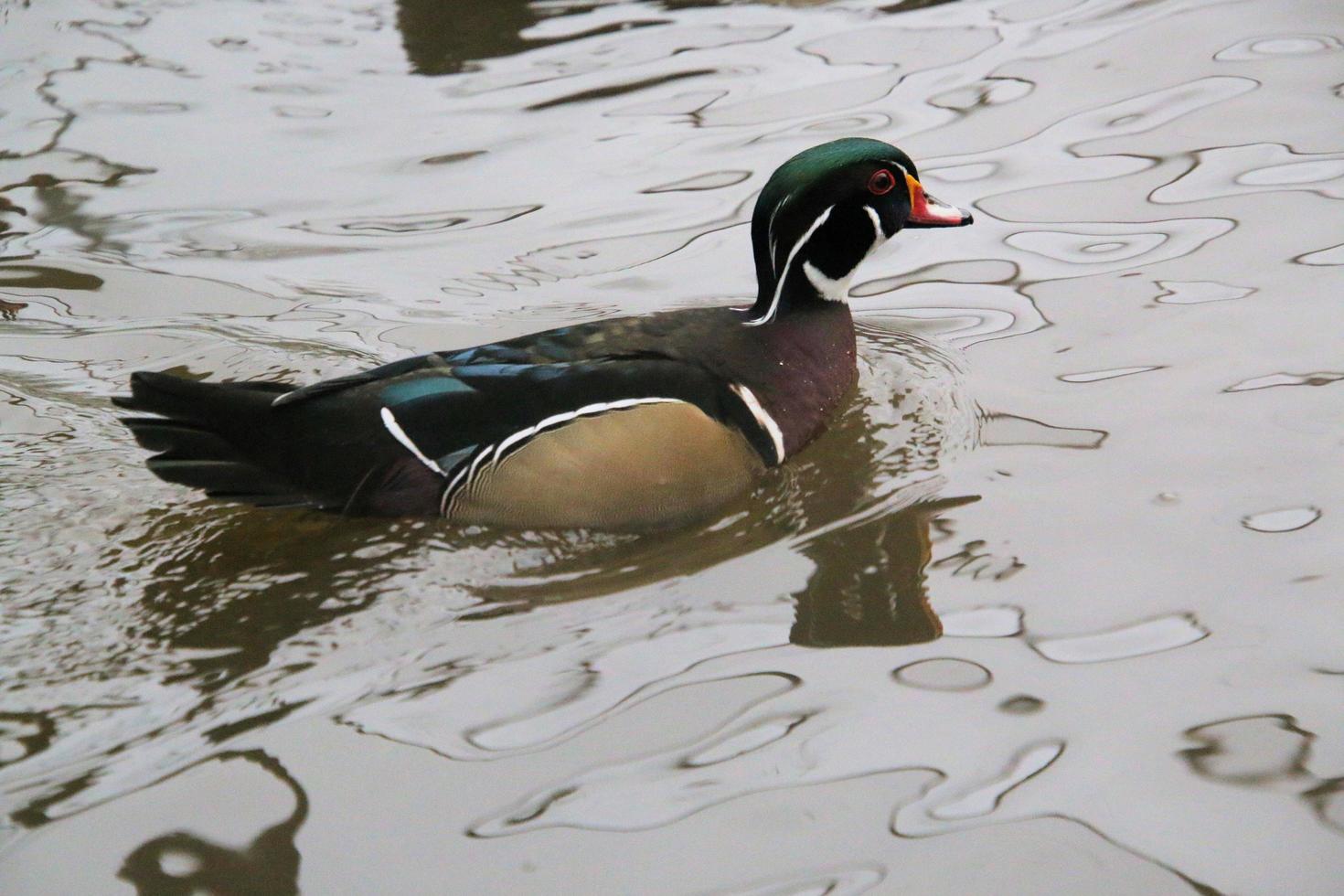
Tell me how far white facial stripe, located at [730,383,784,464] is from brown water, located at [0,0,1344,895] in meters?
0.14

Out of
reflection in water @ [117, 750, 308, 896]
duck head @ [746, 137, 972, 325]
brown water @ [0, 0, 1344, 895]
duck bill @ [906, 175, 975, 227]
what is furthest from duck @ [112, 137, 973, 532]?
reflection in water @ [117, 750, 308, 896]

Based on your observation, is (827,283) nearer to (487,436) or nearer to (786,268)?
(786,268)

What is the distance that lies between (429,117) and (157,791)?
5.04 m

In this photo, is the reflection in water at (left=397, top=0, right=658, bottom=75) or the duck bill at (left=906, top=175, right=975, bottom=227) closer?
the duck bill at (left=906, top=175, right=975, bottom=227)

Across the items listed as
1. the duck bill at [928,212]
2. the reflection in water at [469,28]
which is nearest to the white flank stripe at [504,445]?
the duck bill at [928,212]

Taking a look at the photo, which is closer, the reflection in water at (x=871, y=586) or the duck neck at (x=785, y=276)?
the reflection in water at (x=871, y=586)

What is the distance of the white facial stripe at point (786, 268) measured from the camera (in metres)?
4.64

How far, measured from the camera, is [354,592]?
388cm

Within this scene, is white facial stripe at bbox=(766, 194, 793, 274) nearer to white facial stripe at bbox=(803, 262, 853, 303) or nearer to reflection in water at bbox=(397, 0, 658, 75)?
white facial stripe at bbox=(803, 262, 853, 303)

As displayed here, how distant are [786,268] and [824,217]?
199mm

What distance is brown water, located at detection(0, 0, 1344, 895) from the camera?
2965 mm

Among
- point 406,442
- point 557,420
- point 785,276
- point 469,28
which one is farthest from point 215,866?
point 469,28

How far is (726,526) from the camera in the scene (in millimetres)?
4156

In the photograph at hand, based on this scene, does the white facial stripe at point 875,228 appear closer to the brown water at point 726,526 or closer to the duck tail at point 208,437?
the brown water at point 726,526
